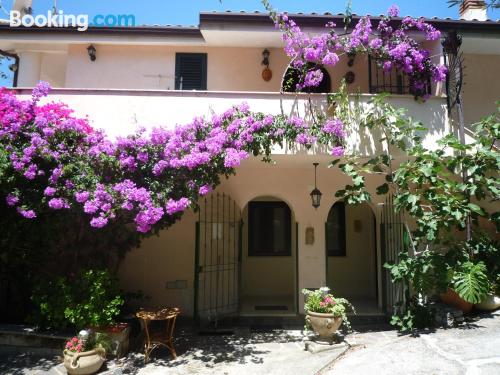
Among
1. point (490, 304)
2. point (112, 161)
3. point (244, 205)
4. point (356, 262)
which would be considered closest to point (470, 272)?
point (490, 304)

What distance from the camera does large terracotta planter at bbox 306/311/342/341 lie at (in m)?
6.95

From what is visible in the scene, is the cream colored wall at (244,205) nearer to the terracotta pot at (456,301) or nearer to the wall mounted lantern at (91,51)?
the terracotta pot at (456,301)

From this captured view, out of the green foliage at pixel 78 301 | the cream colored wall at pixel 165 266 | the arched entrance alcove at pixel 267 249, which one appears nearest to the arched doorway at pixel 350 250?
the arched entrance alcove at pixel 267 249

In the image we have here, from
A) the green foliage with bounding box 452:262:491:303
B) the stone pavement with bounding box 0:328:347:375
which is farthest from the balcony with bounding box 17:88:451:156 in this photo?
the stone pavement with bounding box 0:328:347:375

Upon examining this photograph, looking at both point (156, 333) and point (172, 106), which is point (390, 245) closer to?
point (156, 333)

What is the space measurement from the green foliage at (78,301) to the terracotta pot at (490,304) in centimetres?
698

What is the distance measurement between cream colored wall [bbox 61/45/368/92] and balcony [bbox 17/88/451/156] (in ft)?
8.02

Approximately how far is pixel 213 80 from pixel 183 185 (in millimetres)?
Answer: 4454

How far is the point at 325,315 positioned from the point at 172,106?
195 inches

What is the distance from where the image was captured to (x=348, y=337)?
7.63m

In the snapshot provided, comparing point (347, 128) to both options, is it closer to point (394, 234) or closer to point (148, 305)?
point (394, 234)

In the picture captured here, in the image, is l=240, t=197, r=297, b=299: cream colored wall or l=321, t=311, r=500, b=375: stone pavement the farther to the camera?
l=240, t=197, r=297, b=299: cream colored wall

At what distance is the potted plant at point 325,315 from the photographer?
6.96 m

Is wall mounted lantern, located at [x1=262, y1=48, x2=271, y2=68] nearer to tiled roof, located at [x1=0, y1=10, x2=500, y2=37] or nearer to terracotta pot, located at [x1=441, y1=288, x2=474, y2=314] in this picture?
tiled roof, located at [x1=0, y1=10, x2=500, y2=37]
